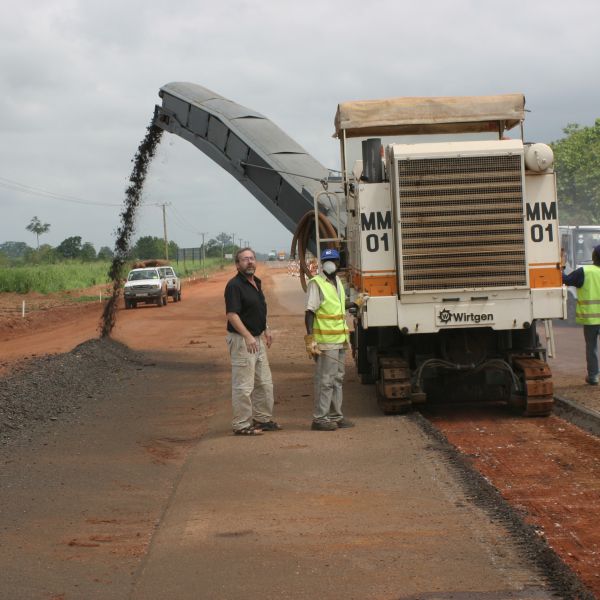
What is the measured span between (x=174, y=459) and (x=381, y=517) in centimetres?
353

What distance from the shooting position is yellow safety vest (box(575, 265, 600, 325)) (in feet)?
46.7

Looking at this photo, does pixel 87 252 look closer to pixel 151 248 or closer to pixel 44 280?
pixel 151 248

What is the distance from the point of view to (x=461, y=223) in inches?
471

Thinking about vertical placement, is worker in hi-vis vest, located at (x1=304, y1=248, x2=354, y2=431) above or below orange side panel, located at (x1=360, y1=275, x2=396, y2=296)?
below

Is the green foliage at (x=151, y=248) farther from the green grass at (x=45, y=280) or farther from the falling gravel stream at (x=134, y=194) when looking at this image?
the falling gravel stream at (x=134, y=194)

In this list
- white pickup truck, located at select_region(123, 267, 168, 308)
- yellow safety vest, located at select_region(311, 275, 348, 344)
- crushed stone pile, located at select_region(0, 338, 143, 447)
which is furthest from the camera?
white pickup truck, located at select_region(123, 267, 168, 308)

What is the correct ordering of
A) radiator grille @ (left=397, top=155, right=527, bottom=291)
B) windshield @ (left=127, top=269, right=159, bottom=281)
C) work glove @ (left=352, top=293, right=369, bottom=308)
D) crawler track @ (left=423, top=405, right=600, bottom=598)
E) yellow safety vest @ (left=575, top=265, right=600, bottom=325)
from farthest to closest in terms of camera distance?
windshield @ (left=127, top=269, right=159, bottom=281) → yellow safety vest @ (left=575, top=265, right=600, bottom=325) → work glove @ (left=352, top=293, right=369, bottom=308) → radiator grille @ (left=397, top=155, right=527, bottom=291) → crawler track @ (left=423, top=405, right=600, bottom=598)

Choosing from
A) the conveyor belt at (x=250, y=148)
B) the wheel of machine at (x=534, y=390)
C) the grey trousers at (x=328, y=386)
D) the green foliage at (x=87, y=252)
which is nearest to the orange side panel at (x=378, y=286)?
the grey trousers at (x=328, y=386)

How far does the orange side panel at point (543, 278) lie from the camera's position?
12.1 m

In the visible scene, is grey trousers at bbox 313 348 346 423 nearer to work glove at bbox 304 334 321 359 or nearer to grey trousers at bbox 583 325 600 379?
work glove at bbox 304 334 321 359

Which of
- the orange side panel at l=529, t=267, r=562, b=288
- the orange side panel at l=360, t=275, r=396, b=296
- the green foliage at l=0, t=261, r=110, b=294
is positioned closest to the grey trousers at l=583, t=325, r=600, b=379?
the orange side panel at l=529, t=267, r=562, b=288

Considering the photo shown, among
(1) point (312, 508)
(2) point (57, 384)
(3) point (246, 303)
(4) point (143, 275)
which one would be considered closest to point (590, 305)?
(3) point (246, 303)

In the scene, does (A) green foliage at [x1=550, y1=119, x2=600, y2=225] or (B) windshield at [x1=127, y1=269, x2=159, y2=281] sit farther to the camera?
(A) green foliage at [x1=550, y1=119, x2=600, y2=225]

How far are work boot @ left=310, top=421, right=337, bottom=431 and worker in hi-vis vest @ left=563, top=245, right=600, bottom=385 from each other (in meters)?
4.54
